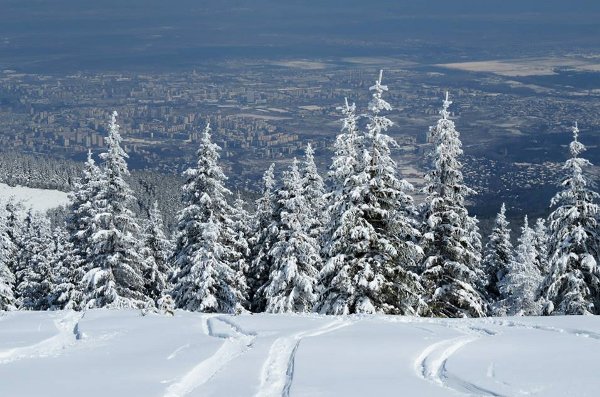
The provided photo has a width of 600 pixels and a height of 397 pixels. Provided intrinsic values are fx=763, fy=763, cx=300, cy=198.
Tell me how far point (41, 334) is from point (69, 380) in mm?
4248

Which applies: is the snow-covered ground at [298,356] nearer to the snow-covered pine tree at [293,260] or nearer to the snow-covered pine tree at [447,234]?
the snow-covered pine tree at [447,234]

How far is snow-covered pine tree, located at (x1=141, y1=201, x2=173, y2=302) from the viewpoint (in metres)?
42.2

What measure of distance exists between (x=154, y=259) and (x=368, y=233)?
68.9 ft

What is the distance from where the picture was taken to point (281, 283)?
32531 mm

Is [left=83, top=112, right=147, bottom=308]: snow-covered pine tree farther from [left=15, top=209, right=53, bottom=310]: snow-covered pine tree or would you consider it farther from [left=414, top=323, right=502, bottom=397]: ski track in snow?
[left=414, top=323, right=502, bottom=397]: ski track in snow

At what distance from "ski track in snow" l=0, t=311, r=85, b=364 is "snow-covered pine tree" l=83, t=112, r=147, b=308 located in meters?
14.1

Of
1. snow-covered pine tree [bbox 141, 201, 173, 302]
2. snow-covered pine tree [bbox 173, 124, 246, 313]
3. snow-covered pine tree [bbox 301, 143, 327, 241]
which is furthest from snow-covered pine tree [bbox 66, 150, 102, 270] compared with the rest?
snow-covered pine tree [bbox 301, 143, 327, 241]

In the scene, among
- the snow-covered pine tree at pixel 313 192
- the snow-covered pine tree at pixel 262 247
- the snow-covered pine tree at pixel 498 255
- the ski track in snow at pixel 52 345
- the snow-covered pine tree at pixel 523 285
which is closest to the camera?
the ski track in snow at pixel 52 345

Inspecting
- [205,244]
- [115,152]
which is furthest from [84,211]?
[205,244]

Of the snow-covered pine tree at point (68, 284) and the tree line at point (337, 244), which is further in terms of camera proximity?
the snow-covered pine tree at point (68, 284)

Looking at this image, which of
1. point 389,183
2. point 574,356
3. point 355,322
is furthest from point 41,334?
point 389,183

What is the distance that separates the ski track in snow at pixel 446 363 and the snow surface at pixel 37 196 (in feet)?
424

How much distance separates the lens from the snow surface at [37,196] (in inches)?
5468

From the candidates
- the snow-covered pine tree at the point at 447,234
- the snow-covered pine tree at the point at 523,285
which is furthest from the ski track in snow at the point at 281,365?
the snow-covered pine tree at the point at 523,285
